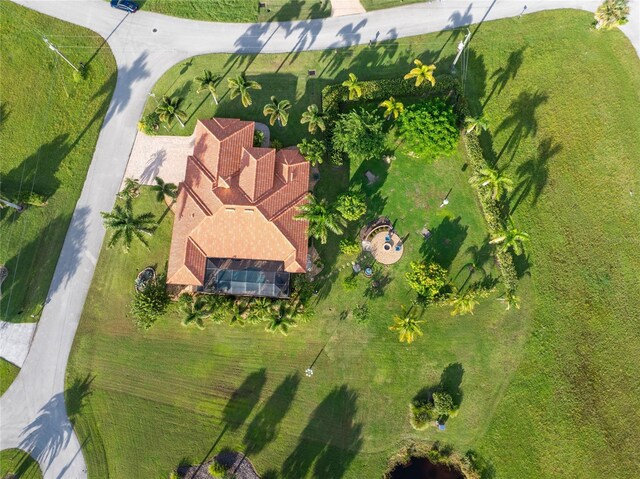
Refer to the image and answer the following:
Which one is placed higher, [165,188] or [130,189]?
[165,188]

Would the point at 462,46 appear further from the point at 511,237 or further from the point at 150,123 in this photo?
the point at 150,123

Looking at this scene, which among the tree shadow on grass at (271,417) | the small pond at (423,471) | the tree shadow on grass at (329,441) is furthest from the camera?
the tree shadow on grass at (271,417)

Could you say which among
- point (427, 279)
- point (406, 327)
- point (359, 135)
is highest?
point (359, 135)

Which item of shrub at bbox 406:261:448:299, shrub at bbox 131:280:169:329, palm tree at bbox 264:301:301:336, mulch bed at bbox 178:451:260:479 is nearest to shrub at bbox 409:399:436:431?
shrub at bbox 406:261:448:299

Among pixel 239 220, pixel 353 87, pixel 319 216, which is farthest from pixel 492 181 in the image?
pixel 239 220

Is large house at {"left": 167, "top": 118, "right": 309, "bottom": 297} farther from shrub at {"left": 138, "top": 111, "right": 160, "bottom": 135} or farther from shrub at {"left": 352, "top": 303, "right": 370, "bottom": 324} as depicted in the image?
shrub at {"left": 352, "top": 303, "right": 370, "bottom": 324}

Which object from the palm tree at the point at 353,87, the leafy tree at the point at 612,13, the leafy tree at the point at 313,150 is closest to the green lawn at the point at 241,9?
the palm tree at the point at 353,87

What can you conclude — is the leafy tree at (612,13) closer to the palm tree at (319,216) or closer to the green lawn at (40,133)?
the palm tree at (319,216)

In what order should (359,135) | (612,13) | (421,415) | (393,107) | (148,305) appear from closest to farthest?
(359,135) < (148,305) < (421,415) < (393,107) < (612,13)
